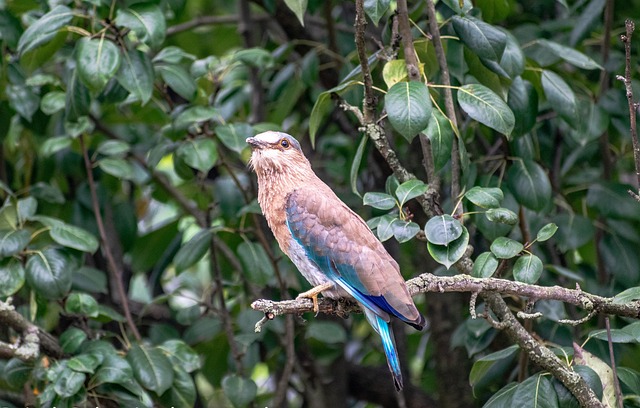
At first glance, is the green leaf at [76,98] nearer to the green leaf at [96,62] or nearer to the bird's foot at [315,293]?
the green leaf at [96,62]

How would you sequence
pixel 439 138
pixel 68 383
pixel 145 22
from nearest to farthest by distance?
1. pixel 439 138
2. pixel 68 383
3. pixel 145 22

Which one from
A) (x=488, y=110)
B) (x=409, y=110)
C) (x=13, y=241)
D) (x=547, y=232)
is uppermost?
(x=409, y=110)

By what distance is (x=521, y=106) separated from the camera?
13.1 feet

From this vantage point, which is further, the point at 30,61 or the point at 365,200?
the point at 30,61

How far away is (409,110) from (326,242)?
735 mm

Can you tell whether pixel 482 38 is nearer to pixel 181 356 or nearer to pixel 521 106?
pixel 521 106

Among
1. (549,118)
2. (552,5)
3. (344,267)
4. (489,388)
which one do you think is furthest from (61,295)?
(552,5)

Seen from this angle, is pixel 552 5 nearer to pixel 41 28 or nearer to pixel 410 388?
pixel 410 388

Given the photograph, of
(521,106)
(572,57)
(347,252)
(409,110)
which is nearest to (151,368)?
(347,252)

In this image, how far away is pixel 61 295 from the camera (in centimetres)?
405

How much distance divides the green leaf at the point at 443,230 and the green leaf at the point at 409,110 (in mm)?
317

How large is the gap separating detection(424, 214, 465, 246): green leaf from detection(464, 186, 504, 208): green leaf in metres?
0.14

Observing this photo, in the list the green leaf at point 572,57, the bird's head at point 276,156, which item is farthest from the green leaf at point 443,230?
the green leaf at point 572,57

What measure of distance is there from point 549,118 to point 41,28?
2657mm
